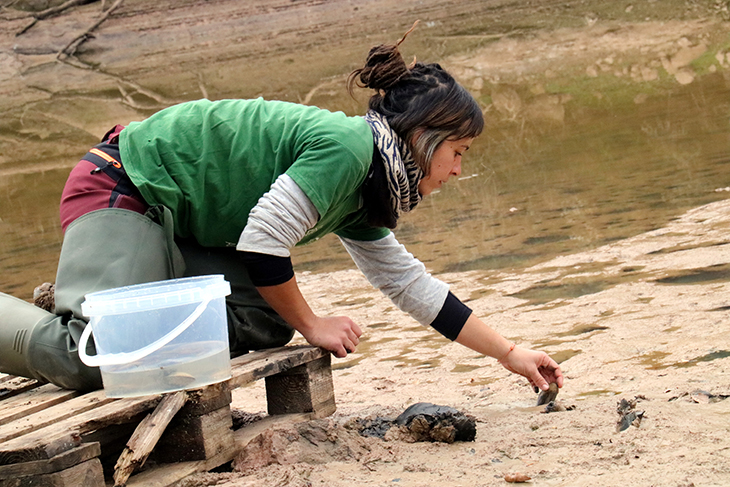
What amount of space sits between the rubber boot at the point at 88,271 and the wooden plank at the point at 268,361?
34 cm

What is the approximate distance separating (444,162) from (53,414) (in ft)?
4.00

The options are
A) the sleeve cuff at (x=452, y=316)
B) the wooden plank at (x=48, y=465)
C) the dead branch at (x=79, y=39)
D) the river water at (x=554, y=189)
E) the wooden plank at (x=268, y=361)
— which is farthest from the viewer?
the dead branch at (x=79, y=39)

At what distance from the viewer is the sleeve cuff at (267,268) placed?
2219 millimetres

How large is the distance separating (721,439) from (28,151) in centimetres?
1199

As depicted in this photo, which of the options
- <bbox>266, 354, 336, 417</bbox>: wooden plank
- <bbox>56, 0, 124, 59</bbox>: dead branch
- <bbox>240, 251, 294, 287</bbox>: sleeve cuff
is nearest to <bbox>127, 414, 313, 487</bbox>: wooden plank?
<bbox>266, 354, 336, 417</bbox>: wooden plank

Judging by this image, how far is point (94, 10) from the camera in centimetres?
1870

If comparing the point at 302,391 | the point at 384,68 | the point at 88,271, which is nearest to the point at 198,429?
the point at 302,391

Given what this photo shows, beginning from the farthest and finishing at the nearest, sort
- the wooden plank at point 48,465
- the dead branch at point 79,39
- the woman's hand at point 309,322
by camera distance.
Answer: the dead branch at point 79,39 → the woman's hand at point 309,322 → the wooden plank at point 48,465

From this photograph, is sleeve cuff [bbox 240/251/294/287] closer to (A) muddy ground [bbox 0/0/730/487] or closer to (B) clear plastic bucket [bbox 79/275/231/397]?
(B) clear plastic bucket [bbox 79/275/231/397]

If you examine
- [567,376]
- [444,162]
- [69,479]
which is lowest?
[567,376]

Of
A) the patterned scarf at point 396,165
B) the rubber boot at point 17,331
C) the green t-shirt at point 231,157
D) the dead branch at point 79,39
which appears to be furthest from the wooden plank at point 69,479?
the dead branch at point 79,39

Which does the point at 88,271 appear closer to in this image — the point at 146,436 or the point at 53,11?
the point at 146,436

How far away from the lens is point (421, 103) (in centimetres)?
237

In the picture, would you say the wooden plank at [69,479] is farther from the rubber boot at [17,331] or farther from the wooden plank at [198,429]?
the rubber boot at [17,331]
